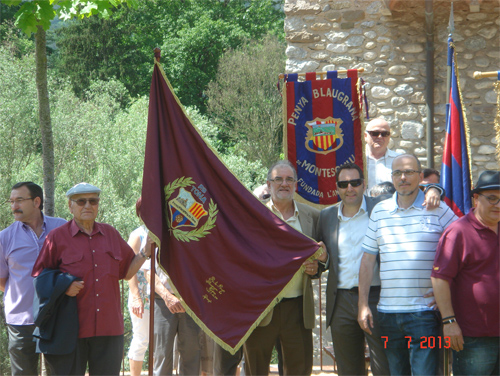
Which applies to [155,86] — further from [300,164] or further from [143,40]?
[143,40]

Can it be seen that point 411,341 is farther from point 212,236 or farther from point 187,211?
point 187,211

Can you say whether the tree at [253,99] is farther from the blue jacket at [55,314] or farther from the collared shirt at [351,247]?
the blue jacket at [55,314]

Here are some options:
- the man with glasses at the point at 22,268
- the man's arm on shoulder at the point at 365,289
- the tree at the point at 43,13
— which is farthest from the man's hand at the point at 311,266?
the tree at the point at 43,13

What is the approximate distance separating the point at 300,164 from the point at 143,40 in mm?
31387

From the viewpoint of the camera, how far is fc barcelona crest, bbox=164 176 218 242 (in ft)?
14.5

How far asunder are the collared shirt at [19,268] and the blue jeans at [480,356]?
10.1ft

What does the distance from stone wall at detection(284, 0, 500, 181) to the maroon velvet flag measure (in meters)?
3.89

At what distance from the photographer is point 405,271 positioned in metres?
4.08

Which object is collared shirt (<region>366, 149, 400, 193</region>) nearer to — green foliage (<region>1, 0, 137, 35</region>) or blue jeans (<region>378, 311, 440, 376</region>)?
blue jeans (<region>378, 311, 440, 376</region>)

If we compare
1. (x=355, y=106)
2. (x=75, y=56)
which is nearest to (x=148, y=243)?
(x=355, y=106)

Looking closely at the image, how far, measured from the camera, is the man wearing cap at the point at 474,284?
3.83 metres

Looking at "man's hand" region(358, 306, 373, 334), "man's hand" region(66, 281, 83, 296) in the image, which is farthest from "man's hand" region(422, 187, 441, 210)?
"man's hand" region(66, 281, 83, 296)

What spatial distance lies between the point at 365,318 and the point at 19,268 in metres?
2.61

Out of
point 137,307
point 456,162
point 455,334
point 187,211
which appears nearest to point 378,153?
point 456,162
